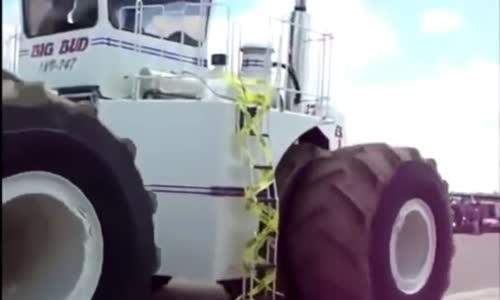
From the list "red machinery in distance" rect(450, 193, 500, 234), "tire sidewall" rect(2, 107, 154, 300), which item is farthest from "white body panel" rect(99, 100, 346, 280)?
"red machinery in distance" rect(450, 193, 500, 234)

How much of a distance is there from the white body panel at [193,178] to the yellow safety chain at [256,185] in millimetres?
52

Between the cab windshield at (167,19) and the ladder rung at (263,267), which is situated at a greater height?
the cab windshield at (167,19)

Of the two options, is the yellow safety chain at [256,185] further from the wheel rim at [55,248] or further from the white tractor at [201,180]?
the wheel rim at [55,248]

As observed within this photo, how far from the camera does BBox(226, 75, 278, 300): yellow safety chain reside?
5.61m

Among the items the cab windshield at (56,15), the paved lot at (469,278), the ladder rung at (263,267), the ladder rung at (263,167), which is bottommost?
the paved lot at (469,278)

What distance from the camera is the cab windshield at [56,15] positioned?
20.6 feet

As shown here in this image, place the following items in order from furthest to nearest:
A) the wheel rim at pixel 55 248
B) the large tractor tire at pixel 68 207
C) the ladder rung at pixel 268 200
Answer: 1. the ladder rung at pixel 268 200
2. the wheel rim at pixel 55 248
3. the large tractor tire at pixel 68 207

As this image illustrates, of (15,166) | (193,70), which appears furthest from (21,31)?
(15,166)

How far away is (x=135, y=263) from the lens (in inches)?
182

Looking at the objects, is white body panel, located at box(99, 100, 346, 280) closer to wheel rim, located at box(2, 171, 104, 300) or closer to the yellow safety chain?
the yellow safety chain

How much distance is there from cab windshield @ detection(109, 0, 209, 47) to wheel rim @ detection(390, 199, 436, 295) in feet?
6.18

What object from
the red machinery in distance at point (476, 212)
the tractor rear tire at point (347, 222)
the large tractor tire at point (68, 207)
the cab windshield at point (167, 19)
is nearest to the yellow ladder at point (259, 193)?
the tractor rear tire at point (347, 222)

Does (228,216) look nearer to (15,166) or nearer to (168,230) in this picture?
(168,230)

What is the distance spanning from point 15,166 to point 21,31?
284cm
